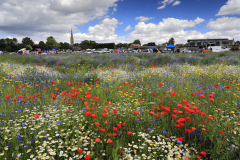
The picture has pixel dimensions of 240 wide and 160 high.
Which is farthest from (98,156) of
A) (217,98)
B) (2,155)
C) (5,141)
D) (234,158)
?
(217,98)

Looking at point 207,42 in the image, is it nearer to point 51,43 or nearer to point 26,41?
point 51,43

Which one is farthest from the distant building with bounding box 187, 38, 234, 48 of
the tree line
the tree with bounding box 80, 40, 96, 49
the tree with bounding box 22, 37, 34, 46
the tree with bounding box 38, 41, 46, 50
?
the tree with bounding box 22, 37, 34, 46

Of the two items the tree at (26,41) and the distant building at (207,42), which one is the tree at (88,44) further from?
the distant building at (207,42)

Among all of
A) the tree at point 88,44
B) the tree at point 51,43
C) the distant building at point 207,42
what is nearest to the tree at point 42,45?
the tree at point 51,43

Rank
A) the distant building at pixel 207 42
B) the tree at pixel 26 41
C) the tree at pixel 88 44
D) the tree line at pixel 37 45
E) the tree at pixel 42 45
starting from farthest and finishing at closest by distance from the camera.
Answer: the distant building at pixel 207 42 < the tree at pixel 88 44 < the tree at pixel 42 45 < the tree at pixel 26 41 < the tree line at pixel 37 45

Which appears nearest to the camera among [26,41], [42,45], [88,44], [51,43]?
[26,41]

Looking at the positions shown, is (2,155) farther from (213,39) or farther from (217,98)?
(213,39)

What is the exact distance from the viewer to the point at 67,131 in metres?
2.74

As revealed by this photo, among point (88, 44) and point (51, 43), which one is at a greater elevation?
point (51, 43)

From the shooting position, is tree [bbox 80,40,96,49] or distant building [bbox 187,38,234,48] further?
distant building [bbox 187,38,234,48]

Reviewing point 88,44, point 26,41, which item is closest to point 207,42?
point 88,44

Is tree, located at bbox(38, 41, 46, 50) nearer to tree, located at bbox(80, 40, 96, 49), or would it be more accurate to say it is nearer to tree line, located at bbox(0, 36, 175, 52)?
tree line, located at bbox(0, 36, 175, 52)

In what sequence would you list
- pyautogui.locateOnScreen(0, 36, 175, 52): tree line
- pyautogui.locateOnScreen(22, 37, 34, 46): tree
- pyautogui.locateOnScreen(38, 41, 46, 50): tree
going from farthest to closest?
pyautogui.locateOnScreen(38, 41, 46, 50): tree, pyautogui.locateOnScreen(22, 37, 34, 46): tree, pyautogui.locateOnScreen(0, 36, 175, 52): tree line

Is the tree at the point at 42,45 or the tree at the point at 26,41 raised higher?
the tree at the point at 26,41
